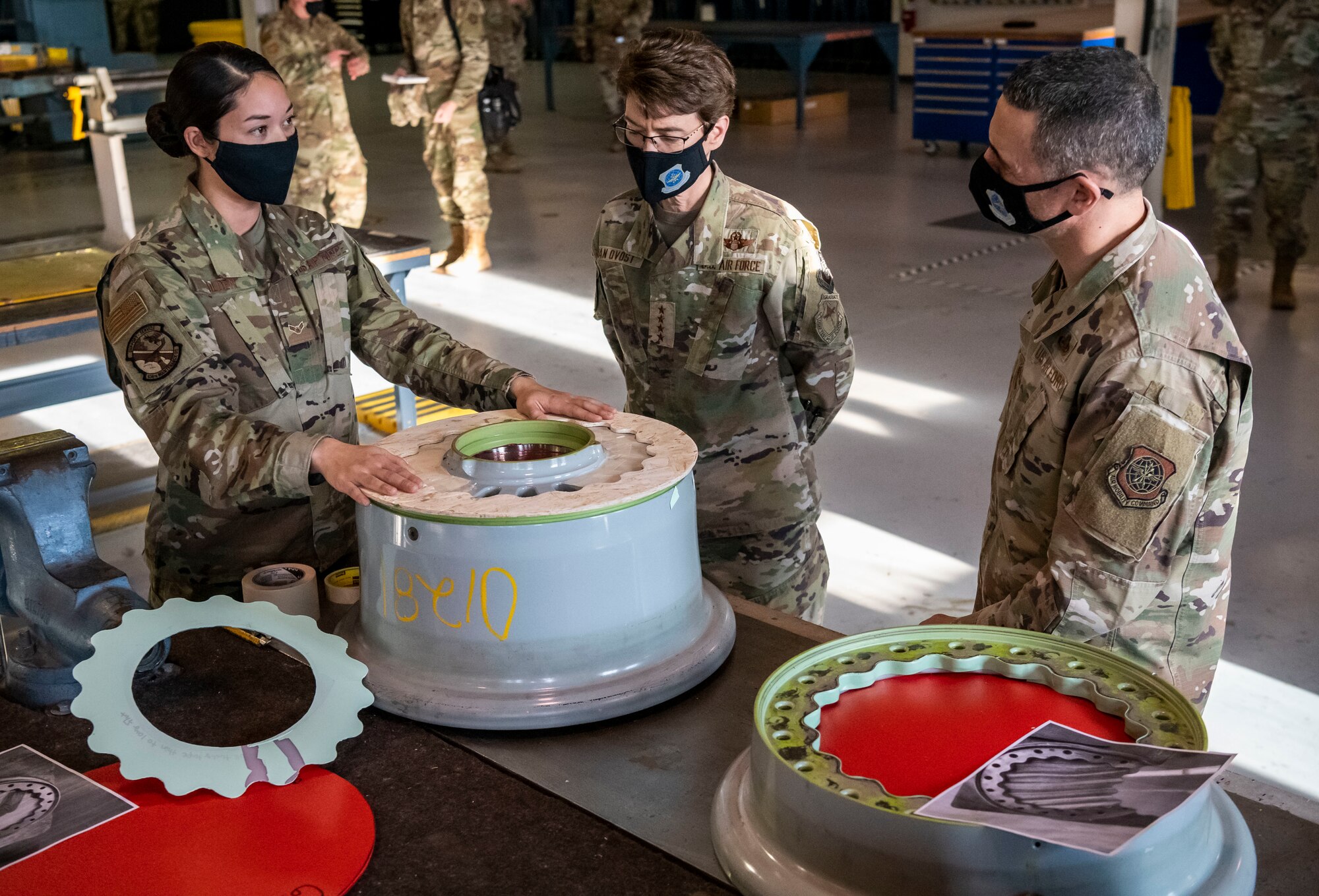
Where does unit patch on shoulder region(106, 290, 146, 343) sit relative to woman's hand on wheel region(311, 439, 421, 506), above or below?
above

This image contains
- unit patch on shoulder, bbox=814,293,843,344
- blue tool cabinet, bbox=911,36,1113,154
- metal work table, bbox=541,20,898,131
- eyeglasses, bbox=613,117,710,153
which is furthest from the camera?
metal work table, bbox=541,20,898,131

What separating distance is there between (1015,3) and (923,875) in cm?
1296

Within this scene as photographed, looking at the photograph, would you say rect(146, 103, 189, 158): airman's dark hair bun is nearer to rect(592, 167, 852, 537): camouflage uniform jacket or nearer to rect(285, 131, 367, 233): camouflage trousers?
rect(592, 167, 852, 537): camouflage uniform jacket

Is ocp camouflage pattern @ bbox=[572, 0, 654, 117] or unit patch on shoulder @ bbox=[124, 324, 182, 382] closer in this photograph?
unit patch on shoulder @ bbox=[124, 324, 182, 382]

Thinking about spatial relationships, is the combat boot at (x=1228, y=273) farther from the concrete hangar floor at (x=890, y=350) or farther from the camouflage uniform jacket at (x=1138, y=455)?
the camouflage uniform jacket at (x=1138, y=455)

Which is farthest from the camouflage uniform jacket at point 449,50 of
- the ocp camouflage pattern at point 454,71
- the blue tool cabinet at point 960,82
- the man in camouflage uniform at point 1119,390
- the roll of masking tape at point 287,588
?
the man in camouflage uniform at point 1119,390

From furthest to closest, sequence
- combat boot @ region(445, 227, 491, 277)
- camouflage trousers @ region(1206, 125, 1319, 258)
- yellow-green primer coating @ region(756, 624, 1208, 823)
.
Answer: combat boot @ region(445, 227, 491, 277) → camouflage trousers @ region(1206, 125, 1319, 258) → yellow-green primer coating @ region(756, 624, 1208, 823)

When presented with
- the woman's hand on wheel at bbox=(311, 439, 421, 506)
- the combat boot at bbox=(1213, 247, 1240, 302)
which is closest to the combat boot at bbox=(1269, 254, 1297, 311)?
the combat boot at bbox=(1213, 247, 1240, 302)

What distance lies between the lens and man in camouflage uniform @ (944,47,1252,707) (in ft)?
4.53

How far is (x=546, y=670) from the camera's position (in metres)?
1.41

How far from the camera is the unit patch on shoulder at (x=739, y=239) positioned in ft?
7.15

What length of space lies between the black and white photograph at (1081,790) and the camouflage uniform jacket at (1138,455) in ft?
1.11

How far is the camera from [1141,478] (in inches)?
53.8

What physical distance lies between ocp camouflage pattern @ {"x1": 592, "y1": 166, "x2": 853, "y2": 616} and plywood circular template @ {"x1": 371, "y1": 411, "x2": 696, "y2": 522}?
0.54 metres
